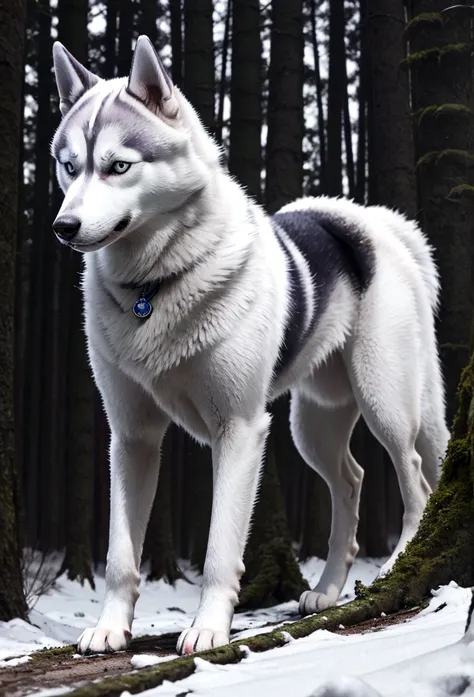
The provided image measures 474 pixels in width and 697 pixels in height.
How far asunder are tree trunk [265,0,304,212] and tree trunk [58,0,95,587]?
2.32 meters

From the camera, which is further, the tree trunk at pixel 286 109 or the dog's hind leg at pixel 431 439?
the tree trunk at pixel 286 109

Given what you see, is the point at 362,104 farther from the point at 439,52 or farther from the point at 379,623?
the point at 379,623

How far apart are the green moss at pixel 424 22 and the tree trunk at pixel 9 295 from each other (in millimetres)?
3032

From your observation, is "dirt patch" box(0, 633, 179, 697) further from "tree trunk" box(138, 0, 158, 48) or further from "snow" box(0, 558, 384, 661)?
"tree trunk" box(138, 0, 158, 48)

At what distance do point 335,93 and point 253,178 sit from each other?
19.4 feet

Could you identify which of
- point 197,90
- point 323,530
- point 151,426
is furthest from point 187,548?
point 151,426

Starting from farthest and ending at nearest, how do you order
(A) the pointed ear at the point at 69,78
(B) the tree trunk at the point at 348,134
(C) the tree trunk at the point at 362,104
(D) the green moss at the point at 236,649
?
(B) the tree trunk at the point at 348,134 → (C) the tree trunk at the point at 362,104 → (A) the pointed ear at the point at 69,78 → (D) the green moss at the point at 236,649

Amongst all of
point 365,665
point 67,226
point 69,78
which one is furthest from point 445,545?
point 69,78

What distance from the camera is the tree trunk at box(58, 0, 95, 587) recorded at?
9508 millimetres

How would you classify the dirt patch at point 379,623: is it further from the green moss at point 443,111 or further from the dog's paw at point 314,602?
the green moss at point 443,111

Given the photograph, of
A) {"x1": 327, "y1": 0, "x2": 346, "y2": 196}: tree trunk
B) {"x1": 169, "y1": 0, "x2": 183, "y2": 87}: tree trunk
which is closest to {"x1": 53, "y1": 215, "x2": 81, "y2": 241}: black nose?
{"x1": 169, "y1": 0, "x2": 183, "y2": 87}: tree trunk

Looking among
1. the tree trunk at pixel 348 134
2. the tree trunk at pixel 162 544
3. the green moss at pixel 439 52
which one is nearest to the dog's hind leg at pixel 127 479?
the green moss at pixel 439 52

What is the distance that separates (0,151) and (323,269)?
7.10ft

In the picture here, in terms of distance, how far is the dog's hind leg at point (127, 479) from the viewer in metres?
3.25
